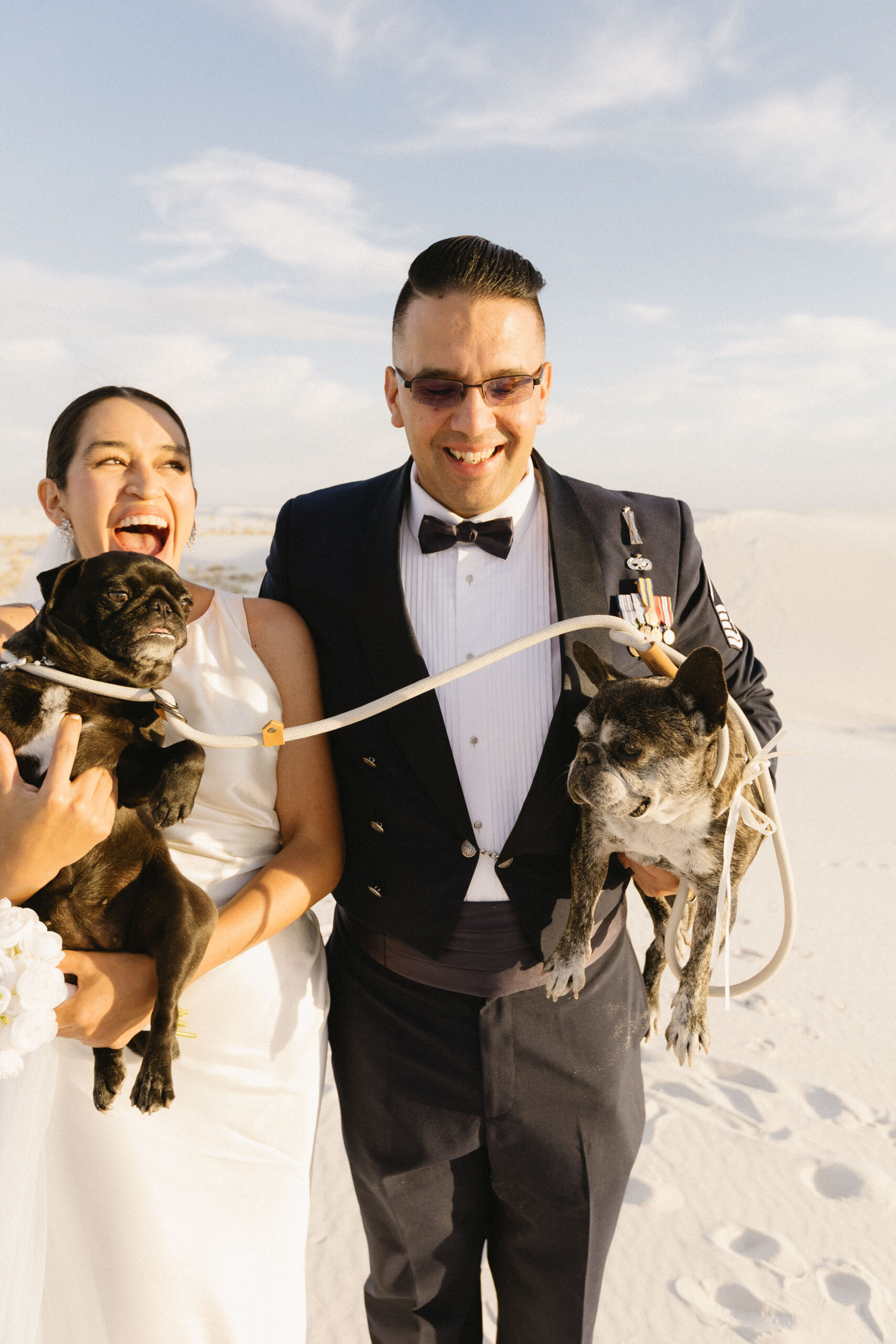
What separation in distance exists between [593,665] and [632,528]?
20.7 inches

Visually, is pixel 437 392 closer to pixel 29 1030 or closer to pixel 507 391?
pixel 507 391

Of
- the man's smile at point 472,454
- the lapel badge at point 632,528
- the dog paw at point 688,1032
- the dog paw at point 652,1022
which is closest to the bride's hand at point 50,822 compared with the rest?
the man's smile at point 472,454

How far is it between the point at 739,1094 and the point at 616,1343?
149cm

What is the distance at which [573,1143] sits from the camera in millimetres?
2428

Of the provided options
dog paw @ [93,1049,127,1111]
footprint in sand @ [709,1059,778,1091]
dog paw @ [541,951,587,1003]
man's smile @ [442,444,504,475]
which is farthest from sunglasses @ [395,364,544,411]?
footprint in sand @ [709,1059,778,1091]

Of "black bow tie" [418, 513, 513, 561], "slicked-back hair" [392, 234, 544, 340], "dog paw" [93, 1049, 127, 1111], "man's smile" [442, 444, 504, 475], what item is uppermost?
"slicked-back hair" [392, 234, 544, 340]

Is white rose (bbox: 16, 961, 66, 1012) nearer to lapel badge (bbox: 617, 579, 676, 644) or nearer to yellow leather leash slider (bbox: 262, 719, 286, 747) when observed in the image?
yellow leather leash slider (bbox: 262, 719, 286, 747)

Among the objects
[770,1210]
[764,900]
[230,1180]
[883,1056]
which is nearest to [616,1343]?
[770,1210]

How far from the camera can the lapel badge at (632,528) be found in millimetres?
2592

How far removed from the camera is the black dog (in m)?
2.12

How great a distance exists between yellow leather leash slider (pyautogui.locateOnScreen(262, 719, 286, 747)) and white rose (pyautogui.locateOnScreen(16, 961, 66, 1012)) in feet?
2.29

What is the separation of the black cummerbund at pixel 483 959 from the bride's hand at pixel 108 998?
0.70m

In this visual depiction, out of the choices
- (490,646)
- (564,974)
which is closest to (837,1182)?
(564,974)

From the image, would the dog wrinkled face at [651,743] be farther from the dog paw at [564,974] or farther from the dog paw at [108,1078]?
the dog paw at [108,1078]
